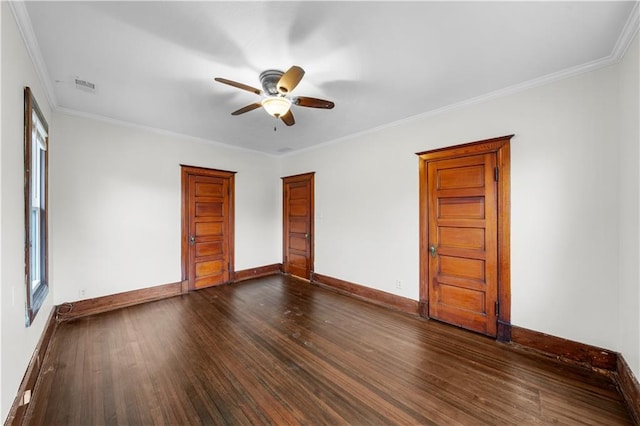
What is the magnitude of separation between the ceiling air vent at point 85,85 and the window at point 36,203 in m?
0.46

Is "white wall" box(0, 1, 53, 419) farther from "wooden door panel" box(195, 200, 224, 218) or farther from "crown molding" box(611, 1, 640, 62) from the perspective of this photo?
"crown molding" box(611, 1, 640, 62)

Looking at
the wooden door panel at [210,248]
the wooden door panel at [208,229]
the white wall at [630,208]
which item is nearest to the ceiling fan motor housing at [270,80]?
the white wall at [630,208]

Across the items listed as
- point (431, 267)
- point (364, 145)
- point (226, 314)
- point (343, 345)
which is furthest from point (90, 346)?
point (364, 145)

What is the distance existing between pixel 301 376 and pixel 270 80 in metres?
2.65

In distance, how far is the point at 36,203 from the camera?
259cm

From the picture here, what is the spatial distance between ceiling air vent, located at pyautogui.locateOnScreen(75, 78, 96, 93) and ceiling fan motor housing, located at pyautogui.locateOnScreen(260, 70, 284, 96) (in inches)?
71.8

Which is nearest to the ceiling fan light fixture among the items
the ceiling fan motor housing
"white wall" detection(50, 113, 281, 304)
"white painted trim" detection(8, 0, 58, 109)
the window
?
the ceiling fan motor housing

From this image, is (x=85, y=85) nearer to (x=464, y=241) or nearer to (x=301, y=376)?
(x=301, y=376)

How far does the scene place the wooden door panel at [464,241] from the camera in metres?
Answer: 2.80

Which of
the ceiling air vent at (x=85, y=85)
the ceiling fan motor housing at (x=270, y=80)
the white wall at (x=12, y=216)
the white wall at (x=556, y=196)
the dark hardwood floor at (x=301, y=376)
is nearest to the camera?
the white wall at (x=12, y=216)

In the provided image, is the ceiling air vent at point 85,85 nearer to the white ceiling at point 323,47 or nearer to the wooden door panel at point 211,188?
the white ceiling at point 323,47

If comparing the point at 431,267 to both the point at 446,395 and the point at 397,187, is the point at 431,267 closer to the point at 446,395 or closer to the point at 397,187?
the point at 397,187

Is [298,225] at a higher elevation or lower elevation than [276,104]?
lower

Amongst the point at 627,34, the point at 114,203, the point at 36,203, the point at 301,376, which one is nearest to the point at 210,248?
the point at 114,203
